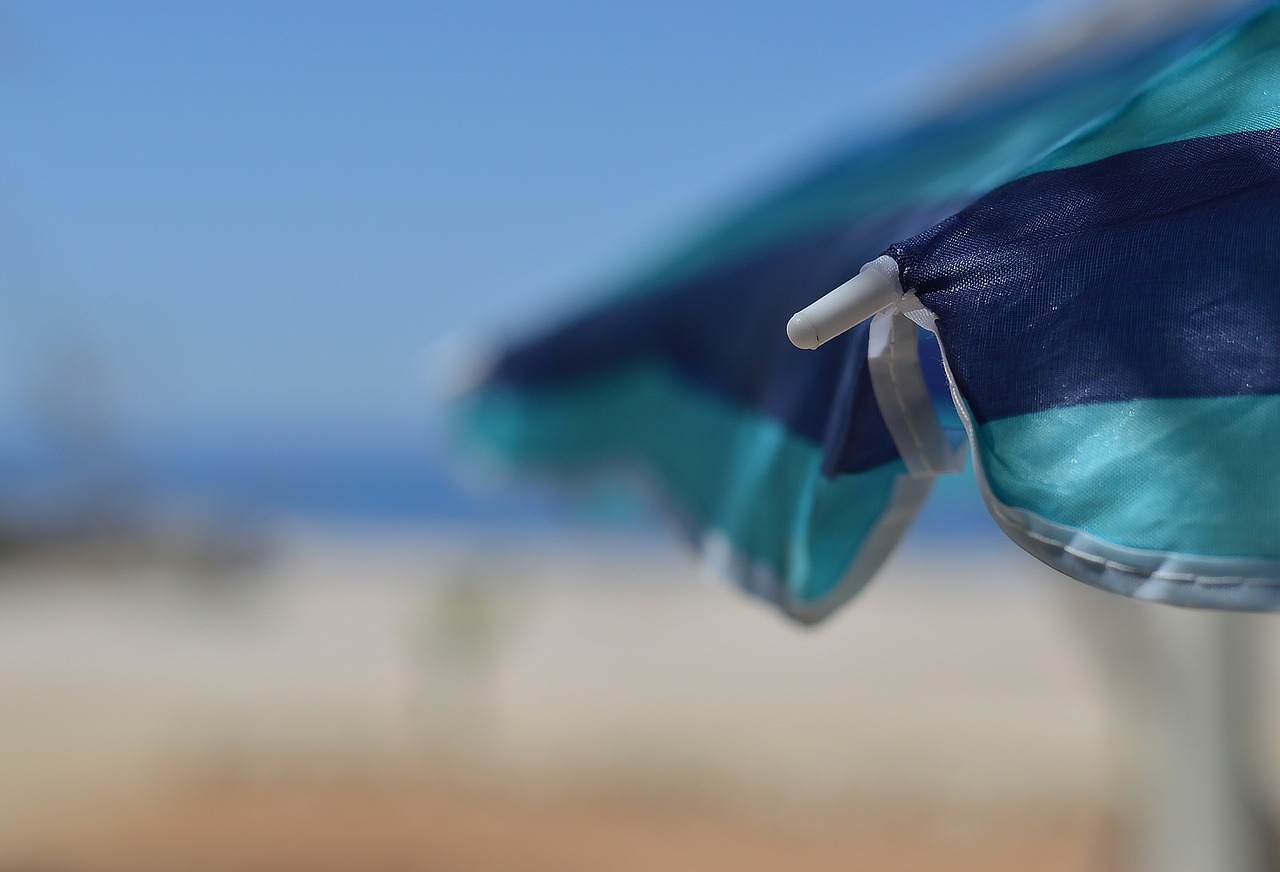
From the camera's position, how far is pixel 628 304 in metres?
2.26

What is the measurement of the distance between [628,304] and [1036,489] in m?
1.52

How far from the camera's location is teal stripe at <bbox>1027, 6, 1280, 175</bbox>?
84cm

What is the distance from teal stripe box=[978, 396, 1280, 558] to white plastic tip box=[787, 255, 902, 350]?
121mm

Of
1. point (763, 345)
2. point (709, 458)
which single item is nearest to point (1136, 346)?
point (763, 345)

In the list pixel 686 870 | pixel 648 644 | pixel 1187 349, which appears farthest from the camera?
pixel 648 644

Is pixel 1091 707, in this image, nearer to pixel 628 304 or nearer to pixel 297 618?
pixel 628 304

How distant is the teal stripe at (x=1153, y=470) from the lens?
0.75 m

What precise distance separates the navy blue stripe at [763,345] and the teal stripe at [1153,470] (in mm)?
174

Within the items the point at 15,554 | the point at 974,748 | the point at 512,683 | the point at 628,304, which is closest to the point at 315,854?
the point at 628,304

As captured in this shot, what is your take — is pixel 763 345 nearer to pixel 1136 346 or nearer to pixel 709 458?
pixel 709 458

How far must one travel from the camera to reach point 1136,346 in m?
0.80

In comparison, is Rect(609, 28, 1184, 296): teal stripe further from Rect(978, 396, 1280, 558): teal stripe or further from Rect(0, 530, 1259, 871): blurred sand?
Rect(0, 530, 1259, 871): blurred sand

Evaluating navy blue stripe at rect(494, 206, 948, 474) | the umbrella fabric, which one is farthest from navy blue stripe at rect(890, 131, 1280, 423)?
navy blue stripe at rect(494, 206, 948, 474)

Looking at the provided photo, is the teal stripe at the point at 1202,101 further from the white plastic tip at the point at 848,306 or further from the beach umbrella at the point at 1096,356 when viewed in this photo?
the white plastic tip at the point at 848,306
